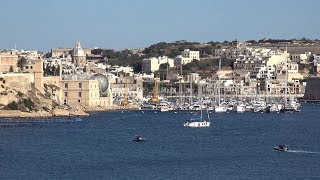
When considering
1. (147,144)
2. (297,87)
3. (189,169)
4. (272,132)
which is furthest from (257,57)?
(189,169)

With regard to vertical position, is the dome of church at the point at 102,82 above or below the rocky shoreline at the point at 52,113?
above

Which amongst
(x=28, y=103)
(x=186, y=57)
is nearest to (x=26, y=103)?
(x=28, y=103)

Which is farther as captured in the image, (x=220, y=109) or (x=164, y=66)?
(x=164, y=66)

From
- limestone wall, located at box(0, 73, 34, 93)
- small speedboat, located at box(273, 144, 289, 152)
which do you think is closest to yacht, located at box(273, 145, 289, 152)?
small speedboat, located at box(273, 144, 289, 152)

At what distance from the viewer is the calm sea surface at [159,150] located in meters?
30.3

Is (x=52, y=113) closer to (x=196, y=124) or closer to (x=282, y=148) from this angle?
(x=196, y=124)

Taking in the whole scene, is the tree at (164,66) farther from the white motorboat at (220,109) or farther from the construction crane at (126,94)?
the white motorboat at (220,109)

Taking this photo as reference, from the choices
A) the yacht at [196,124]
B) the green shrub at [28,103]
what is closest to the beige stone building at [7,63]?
the green shrub at [28,103]

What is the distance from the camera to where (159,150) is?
3622 cm

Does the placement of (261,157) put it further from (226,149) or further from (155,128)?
(155,128)

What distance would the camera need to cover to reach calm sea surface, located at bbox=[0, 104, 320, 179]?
3033 cm

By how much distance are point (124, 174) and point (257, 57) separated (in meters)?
73.9

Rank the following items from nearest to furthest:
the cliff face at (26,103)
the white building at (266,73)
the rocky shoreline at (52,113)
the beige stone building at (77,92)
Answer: the rocky shoreline at (52,113)
the cliff face at (26,103)
the beige stone building at (77,92)
the white building at (266,73)

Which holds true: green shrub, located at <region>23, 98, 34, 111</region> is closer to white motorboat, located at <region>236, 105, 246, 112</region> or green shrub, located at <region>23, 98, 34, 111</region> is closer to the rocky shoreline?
the rocky shoreline
